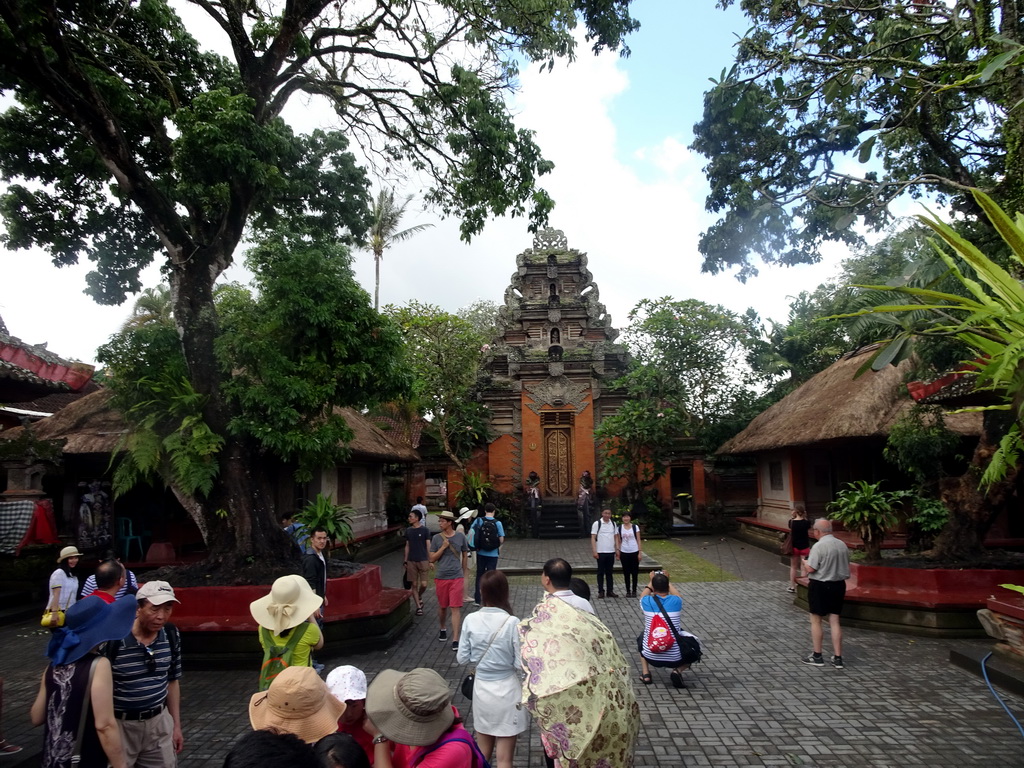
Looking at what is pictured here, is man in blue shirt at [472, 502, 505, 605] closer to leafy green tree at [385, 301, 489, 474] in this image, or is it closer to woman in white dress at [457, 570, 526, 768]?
woman in white dress at [457, 570, 526, 768]

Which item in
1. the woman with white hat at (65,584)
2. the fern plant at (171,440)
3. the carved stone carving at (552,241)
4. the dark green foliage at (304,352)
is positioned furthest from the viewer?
the carved stone carving at (552,241)

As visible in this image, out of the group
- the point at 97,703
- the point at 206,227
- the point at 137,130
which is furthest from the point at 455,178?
the point at 97,703

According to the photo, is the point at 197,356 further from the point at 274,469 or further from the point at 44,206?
the point at 274,469

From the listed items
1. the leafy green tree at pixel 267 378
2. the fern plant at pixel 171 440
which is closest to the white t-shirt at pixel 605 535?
the leafy green tree at pixel 267 378

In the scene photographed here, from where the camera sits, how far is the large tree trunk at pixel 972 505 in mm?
8016

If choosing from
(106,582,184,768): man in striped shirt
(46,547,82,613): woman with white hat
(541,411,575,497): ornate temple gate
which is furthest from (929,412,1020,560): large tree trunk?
(541,411,575,497): ornate temple gate

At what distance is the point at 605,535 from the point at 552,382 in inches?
517

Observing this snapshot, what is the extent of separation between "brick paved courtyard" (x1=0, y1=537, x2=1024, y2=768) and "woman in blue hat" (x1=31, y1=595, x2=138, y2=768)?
1839mm

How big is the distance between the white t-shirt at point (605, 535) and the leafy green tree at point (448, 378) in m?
11.8

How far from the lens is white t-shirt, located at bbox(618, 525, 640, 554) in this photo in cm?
959

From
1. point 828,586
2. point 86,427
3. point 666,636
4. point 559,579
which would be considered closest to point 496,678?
point 559,579

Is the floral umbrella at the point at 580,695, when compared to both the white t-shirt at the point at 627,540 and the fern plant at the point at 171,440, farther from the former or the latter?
the white t-shirt at the point at 627,540

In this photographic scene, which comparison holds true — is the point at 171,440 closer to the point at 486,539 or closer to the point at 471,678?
the point at 486,539

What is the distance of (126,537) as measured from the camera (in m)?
13.1
